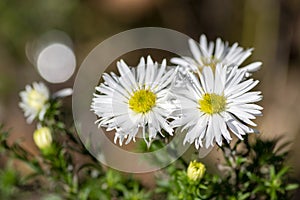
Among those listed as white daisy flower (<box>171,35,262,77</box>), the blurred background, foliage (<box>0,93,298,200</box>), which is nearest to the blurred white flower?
foliage (<box>0,93,298,200</box>)

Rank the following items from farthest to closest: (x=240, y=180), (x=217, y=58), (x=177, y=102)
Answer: (x=217, y=58), (x=240, y=180), (x=177, y=102)

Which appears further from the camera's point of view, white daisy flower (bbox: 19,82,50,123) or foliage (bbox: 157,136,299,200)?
white daisy flower (bbox: 19,82,50,123)

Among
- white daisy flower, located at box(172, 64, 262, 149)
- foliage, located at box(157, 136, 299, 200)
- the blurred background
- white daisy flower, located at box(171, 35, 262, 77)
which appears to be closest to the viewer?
white daisy flower, located at box(172, 64, 262, 149)

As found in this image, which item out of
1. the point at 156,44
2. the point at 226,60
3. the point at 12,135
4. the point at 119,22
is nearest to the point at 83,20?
the point at 119,22

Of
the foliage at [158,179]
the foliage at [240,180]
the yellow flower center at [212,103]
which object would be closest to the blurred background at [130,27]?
the foliage at [158,179]

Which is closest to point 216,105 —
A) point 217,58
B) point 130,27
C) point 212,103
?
point 212,103

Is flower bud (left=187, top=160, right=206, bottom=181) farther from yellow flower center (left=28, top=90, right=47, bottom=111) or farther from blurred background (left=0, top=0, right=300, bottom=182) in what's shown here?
blurred background (left=0, top=0, right=300, bottom=182)

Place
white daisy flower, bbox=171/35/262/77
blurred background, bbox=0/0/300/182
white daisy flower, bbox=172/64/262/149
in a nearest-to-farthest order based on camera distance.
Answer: white daisy flower, bbox=172/64/262/149 → white daisy flower, bbox=171/35/262/77 → blurred background, bbox=0/0/300/182

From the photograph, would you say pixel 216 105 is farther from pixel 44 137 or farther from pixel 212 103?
pixel 44 137
